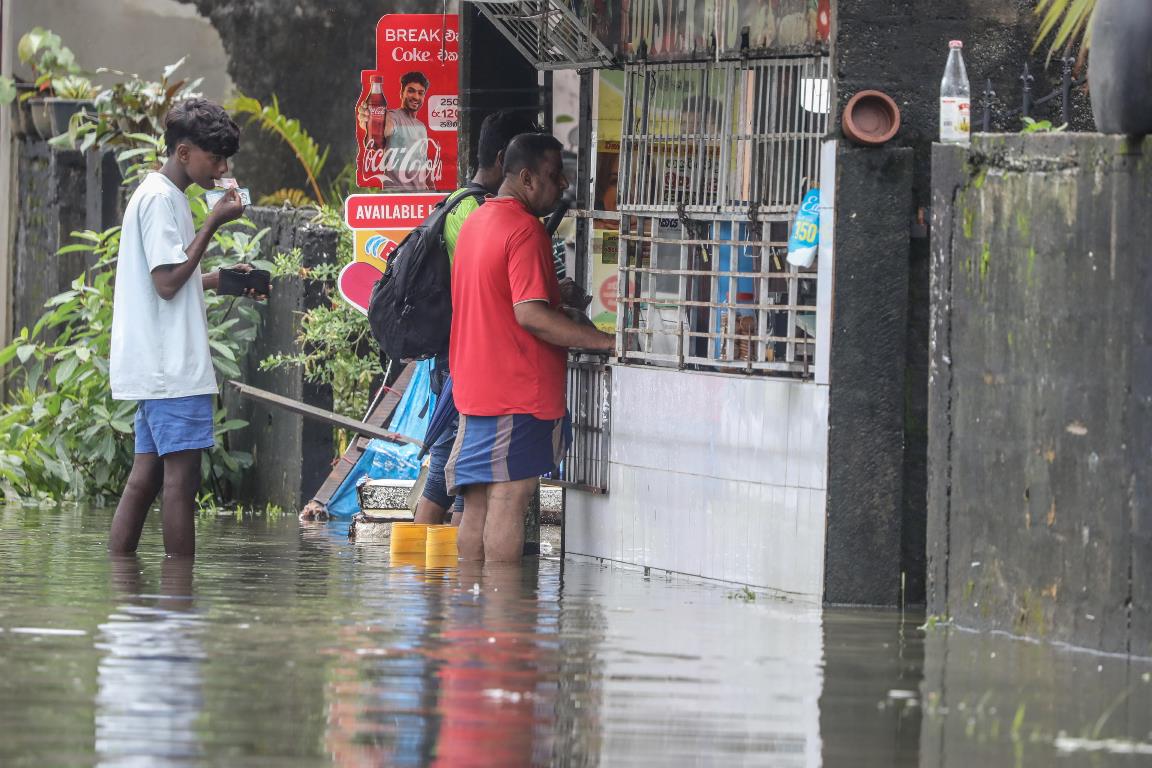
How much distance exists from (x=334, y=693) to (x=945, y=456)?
2670 millimetres

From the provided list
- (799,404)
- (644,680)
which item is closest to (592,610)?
(799,404)

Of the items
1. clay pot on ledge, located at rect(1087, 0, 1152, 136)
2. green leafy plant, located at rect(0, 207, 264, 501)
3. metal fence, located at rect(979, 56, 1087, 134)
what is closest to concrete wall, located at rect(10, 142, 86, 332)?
green leafy plant, located at rect(0, 207, 264, 501)

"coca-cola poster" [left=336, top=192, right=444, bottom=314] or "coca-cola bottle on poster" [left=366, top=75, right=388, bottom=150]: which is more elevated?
"coca-cola bottle on poster" [left=366, top=75, right=388, bottom=150]

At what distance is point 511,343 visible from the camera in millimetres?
9898

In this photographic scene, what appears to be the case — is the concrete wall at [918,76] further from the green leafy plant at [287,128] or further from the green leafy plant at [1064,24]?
the green leafy plant at [287,128]

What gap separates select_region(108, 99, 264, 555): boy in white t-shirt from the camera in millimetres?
9797

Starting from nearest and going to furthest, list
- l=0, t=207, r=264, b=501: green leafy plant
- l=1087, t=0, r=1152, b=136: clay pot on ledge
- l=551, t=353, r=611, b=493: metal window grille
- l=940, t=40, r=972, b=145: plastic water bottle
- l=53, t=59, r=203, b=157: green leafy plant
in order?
l=1087, t=0, r=1152, b=136: clay pot on ledge < l=940, t=40, r=972, b=145: plastic water bottle < l=551, t=353, r=611, b=493: metal window grille < l=0, t=207, r=264, b=501: green leafy plant < l=53, t=59, r=203, b=157: green leafy plant

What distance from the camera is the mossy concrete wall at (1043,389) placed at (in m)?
7.42

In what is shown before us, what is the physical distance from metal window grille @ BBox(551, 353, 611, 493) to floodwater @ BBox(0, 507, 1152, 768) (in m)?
1.02

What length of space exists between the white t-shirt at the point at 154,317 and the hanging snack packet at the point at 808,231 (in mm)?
2572

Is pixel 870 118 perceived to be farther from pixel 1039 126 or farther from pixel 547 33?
pixel 547 33

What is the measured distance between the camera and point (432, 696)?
6.58 m

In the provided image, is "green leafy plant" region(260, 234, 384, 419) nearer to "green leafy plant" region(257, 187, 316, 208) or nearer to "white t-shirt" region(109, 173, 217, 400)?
"white t-shirt" region(109, 173, 217, 400)

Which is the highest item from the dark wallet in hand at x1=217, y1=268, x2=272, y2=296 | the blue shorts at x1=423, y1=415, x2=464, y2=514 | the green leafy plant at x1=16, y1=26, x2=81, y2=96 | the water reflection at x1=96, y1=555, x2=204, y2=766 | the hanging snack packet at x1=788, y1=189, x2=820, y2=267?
the green leafy plant at x1=16, y1=26, x2=81, y2=96
